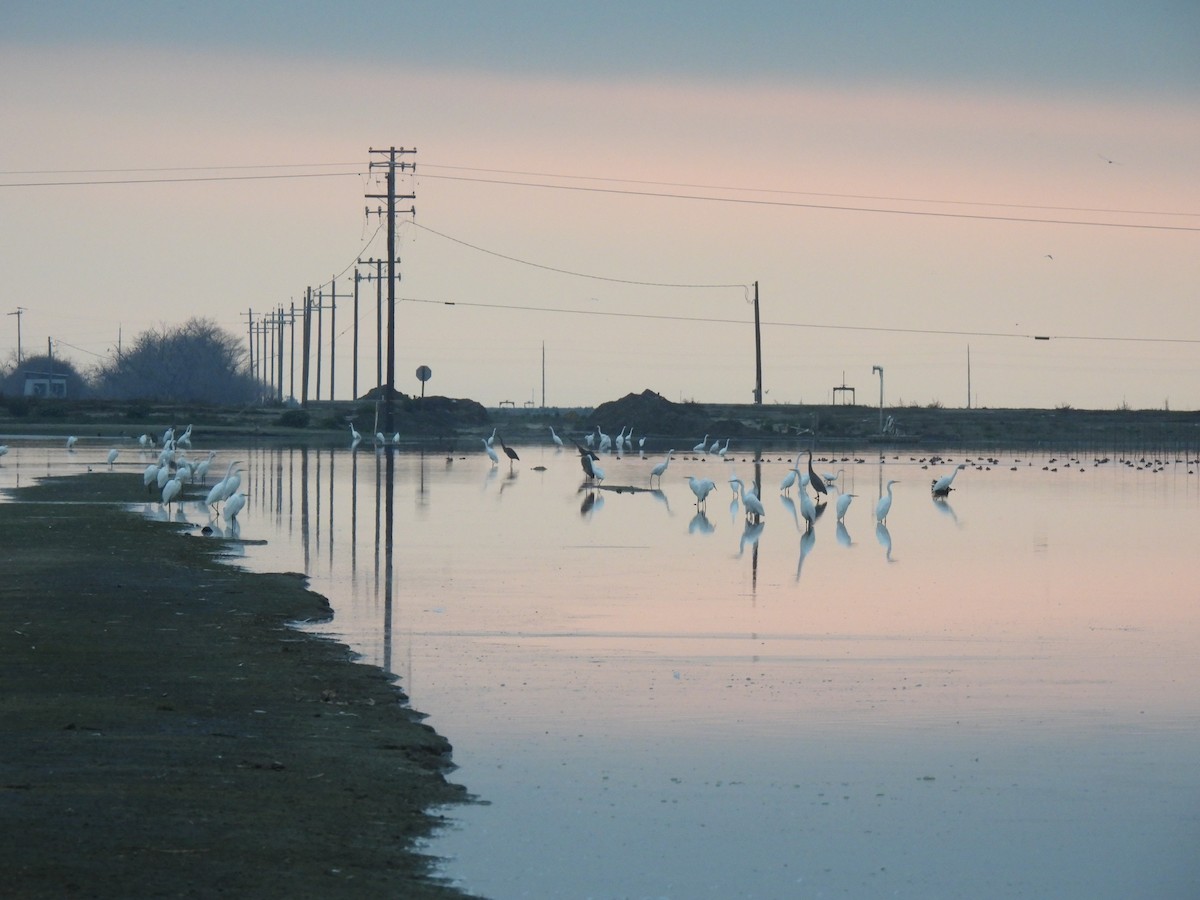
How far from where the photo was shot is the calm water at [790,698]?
6.87 metres

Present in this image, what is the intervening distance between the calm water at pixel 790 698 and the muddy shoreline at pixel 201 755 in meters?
0.36

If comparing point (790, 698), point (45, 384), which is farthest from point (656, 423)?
point (790, 698)

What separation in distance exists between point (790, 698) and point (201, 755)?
4.02 metres

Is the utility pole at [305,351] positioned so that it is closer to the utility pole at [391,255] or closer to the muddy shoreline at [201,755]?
the utility pole at [391,255]

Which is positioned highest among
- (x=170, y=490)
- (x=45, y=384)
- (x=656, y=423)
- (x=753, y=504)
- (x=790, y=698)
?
(x=45, y=384)

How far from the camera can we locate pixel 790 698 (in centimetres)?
1012

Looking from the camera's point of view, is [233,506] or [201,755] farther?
[233,506]

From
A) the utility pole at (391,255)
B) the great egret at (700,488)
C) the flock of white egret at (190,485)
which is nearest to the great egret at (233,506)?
the flock of white egret at (190,485)

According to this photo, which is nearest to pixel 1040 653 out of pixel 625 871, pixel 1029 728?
pixel 1029 728

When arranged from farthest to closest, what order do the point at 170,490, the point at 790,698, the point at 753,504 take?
the point at 170,490 < the point at 753,504 < the point at 790,698

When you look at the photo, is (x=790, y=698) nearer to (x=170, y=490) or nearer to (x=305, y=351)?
(x=170, y=490)

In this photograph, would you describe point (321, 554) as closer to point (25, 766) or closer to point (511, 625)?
point (511, 625)

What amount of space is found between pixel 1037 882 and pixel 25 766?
15.5 feet

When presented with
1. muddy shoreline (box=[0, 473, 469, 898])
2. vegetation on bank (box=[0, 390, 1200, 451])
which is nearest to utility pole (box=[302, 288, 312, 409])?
vegetation on bank (box=[0, 390, 1200, 451])
